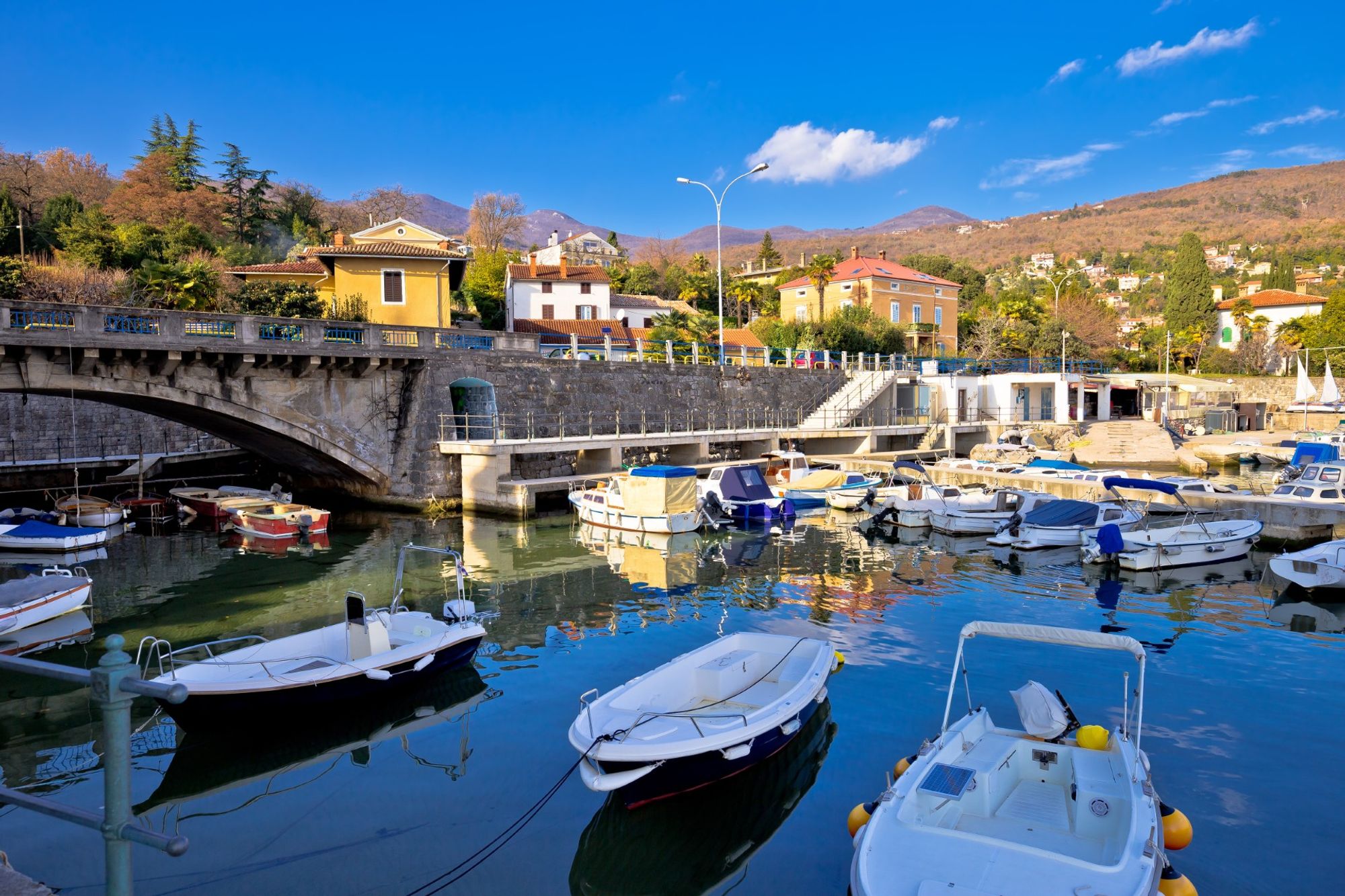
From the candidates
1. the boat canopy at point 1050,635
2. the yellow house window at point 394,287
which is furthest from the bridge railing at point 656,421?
the boat canopy at point 1050,635

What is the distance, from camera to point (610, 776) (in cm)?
802

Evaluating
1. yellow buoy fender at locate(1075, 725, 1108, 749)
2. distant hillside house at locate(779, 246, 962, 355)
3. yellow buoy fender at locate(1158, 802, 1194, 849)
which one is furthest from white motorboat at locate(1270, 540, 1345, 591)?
distant hillside house at locate(779, 246, 962, 355)

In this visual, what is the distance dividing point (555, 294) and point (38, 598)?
4729 cm

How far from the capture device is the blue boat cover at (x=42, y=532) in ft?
69.8

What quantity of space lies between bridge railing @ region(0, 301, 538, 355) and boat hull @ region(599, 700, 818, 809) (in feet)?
68.0

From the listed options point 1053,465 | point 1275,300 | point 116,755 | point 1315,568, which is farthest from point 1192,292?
point 116,755

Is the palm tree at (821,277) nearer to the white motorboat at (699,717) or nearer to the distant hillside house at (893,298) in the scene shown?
the distant hillside house at (893,298)

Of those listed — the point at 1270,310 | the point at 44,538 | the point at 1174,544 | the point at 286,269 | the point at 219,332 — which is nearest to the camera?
the point at 1174,544

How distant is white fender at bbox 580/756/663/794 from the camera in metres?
7.91

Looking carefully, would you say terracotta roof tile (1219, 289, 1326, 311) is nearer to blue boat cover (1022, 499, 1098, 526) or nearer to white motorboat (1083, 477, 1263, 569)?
white motorboat (1083, 477, 1263, 569)

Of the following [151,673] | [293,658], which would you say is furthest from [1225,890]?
[151,673]

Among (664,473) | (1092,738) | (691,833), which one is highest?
(664,473)

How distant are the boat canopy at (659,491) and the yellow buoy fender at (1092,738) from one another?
55.6ft

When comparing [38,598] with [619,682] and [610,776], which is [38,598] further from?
[610,776]
